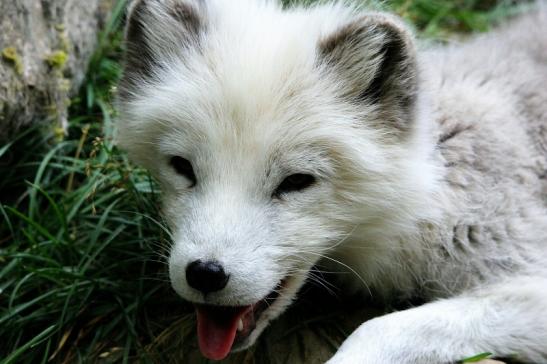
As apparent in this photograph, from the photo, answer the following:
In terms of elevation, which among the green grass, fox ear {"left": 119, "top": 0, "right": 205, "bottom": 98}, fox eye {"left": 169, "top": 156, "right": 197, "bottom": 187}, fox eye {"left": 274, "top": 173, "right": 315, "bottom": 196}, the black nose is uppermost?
fox ear {"left": 119, "top": 0, "right": 205, "bottom": 98}

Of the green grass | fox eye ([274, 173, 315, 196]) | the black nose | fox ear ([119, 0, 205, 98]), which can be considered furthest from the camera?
the green grass

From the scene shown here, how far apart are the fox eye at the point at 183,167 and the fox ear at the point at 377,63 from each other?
0.79 m

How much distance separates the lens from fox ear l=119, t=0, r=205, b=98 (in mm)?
3729

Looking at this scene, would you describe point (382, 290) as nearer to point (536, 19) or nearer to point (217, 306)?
point (217, 306)

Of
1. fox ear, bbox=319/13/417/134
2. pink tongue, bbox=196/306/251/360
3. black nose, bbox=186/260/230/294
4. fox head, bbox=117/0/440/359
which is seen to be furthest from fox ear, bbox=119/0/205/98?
pink tongue, bbox=196/306/251/360

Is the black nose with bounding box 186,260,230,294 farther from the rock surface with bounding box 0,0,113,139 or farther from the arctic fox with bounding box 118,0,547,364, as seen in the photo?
the rock surface with bounding box 0,0,113,139

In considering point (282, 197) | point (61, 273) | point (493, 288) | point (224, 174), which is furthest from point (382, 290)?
point (61, 273)

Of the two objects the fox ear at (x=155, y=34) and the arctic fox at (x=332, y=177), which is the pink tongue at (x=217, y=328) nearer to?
the arctic fox at (x=332, y=177)

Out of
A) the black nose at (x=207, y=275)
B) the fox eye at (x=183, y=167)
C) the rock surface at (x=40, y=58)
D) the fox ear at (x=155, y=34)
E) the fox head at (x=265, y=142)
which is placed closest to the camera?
the black nose at (x=207, y=275)

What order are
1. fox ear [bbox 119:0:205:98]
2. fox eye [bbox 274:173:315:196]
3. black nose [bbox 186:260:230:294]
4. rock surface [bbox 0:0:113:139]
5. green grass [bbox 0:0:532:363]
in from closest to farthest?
black nose [bbox 186:260:230:294] → fox eye [bbox 274:173:315:196] → fox ear [bbox 119:0:205:98] → green grass [bbox 0:0:532:363] → rock surface [bbox 0:0:113:139]

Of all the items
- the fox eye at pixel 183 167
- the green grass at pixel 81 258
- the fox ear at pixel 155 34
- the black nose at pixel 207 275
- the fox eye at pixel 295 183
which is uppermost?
the fox ear at pixel 155 34

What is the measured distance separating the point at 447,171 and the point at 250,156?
1142mm

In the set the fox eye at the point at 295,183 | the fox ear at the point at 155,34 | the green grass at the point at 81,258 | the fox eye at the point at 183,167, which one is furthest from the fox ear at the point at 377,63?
the green grass at the point at 81,258

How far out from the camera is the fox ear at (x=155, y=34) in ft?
12.2
